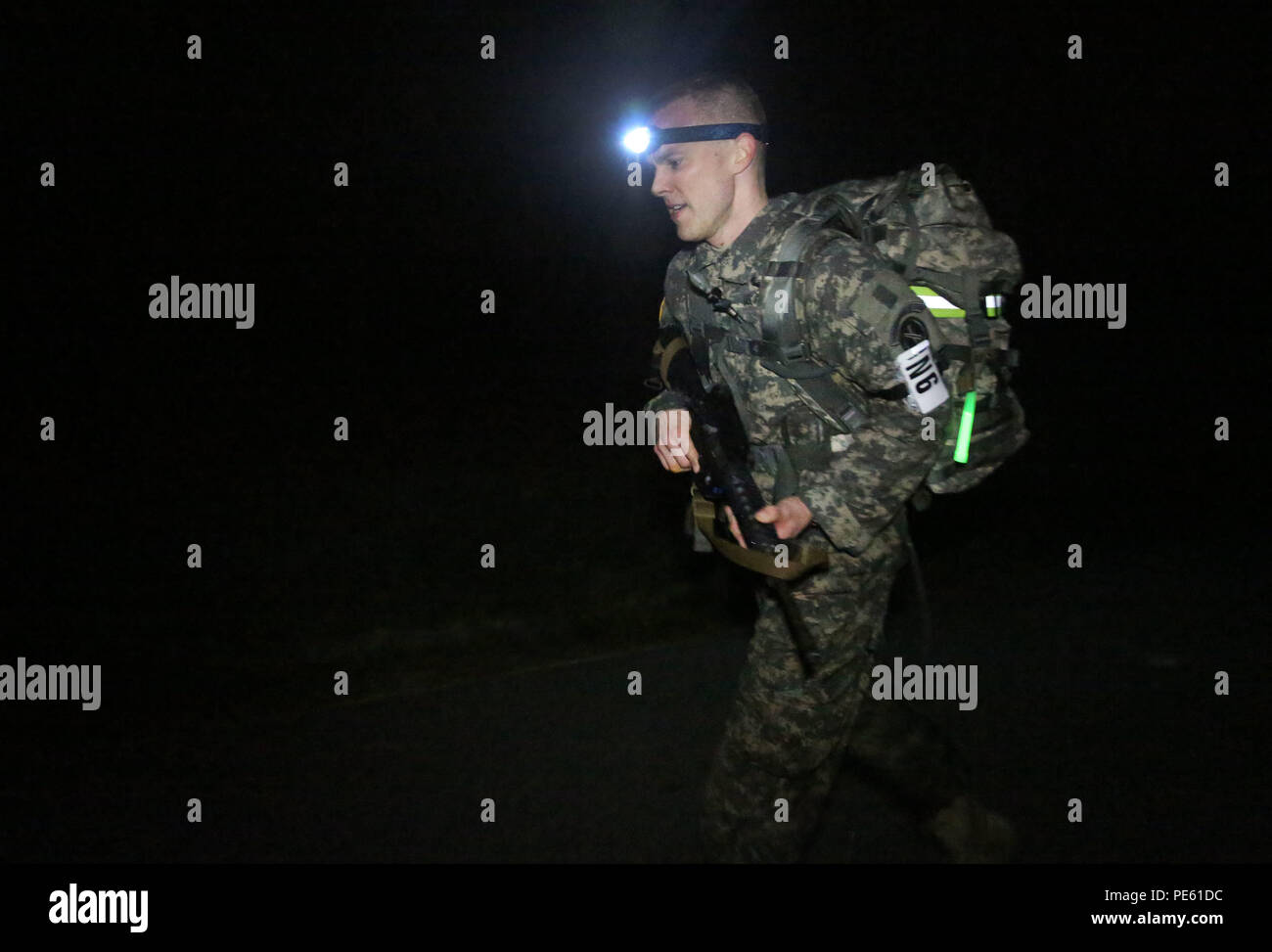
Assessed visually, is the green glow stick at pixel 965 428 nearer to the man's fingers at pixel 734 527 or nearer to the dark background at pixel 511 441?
the man's fingers at pixel 734 527

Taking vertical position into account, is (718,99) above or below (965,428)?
above

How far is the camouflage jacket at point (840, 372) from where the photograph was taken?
2.68 m

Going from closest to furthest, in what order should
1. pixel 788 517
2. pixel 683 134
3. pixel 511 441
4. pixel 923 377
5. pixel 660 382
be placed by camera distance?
pixel 923 377 → pixel 788 517 → pixel 683 134 → pixel 660 382 → pixel 511 441

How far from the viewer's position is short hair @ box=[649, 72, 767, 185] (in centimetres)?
293

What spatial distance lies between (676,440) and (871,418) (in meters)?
0.52

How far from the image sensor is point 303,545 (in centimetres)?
Result: 625

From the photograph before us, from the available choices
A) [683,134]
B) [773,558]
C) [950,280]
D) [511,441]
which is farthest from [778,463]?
[511,441]

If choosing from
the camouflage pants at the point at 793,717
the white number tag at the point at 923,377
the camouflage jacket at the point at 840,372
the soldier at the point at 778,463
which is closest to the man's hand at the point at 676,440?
the soldier at the point at 778,463

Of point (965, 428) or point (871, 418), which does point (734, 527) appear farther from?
point (965, 428)

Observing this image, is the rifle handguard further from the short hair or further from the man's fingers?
the short hair

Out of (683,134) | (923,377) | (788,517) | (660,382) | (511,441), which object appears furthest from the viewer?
(511,441)

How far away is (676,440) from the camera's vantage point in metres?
2.99

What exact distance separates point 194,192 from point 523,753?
6231 millimetres
